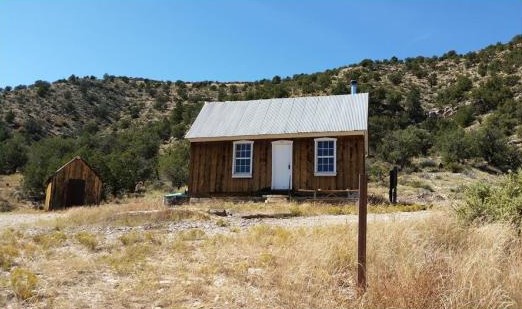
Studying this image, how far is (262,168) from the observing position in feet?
69.3

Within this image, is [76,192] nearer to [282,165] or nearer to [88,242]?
[282,165]

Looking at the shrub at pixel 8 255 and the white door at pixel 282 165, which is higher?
the white door at pixel 282 165

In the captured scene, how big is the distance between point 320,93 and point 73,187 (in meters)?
33.7

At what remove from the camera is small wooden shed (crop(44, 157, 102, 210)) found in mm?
23656

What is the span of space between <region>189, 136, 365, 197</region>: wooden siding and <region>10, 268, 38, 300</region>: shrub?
14620 millimetres

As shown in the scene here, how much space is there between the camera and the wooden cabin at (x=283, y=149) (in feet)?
66.0

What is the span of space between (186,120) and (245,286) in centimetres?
4593

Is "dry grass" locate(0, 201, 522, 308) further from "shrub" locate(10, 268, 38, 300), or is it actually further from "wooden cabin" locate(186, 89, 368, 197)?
"wooden cabin" locate(186, 89, 368, 197)

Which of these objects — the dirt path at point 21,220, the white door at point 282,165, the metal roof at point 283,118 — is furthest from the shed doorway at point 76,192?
the white door at point 282,165

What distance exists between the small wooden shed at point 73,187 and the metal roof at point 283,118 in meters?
6.08

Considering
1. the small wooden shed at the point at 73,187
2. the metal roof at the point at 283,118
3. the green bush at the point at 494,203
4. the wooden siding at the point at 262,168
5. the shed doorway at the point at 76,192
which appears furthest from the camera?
the shed doorway at the point at 76,192

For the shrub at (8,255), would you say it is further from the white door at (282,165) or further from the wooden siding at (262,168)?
the white door at (282,165)

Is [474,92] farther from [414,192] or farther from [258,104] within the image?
[258,104]

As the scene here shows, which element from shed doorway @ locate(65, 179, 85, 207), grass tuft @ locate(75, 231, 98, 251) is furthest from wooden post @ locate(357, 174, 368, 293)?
shed doorway @ locate(65, 179, 85, 207)
